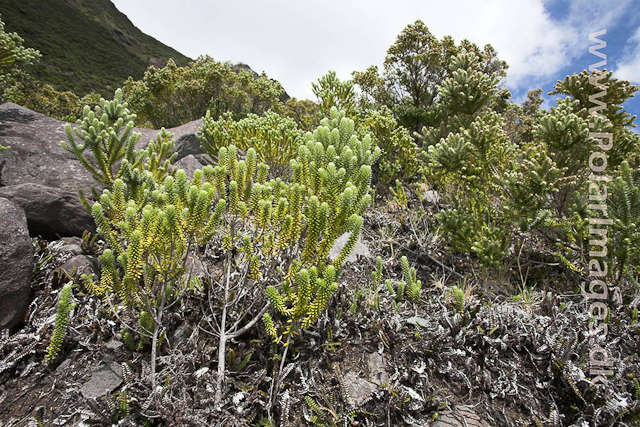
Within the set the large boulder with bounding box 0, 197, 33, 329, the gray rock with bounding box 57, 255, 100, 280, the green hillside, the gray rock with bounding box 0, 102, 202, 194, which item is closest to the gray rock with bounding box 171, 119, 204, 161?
the gray rock with bounding box 0, 102, 202, 194

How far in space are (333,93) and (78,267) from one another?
4806 mm

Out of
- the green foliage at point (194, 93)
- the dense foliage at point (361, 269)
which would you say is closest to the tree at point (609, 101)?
the dense foliage at point (361, 269)

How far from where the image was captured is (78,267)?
10.6 feet

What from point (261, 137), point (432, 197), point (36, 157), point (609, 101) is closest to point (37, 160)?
point (36, 157)

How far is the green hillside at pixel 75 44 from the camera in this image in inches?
1582

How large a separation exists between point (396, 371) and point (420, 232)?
8.13ft

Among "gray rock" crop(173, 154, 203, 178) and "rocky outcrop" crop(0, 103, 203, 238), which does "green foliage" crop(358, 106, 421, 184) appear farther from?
"rocky outcrop" crop(0, 103, 203, 238)

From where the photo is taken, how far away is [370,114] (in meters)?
6.83

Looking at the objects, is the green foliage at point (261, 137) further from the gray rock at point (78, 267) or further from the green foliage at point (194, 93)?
the green foliage at point (194, 93)

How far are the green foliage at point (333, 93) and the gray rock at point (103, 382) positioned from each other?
16.3 feet

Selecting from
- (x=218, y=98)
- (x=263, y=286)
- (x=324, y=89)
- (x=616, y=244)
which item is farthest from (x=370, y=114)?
(x=218, y=98)

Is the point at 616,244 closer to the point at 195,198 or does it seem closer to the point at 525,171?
the point at 525,171

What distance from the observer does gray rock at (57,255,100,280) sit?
10.2ft

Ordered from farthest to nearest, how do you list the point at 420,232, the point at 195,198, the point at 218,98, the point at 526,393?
the point at 218,98 → the point at 420,232 → the point at 526,393 → the point at 195,198
